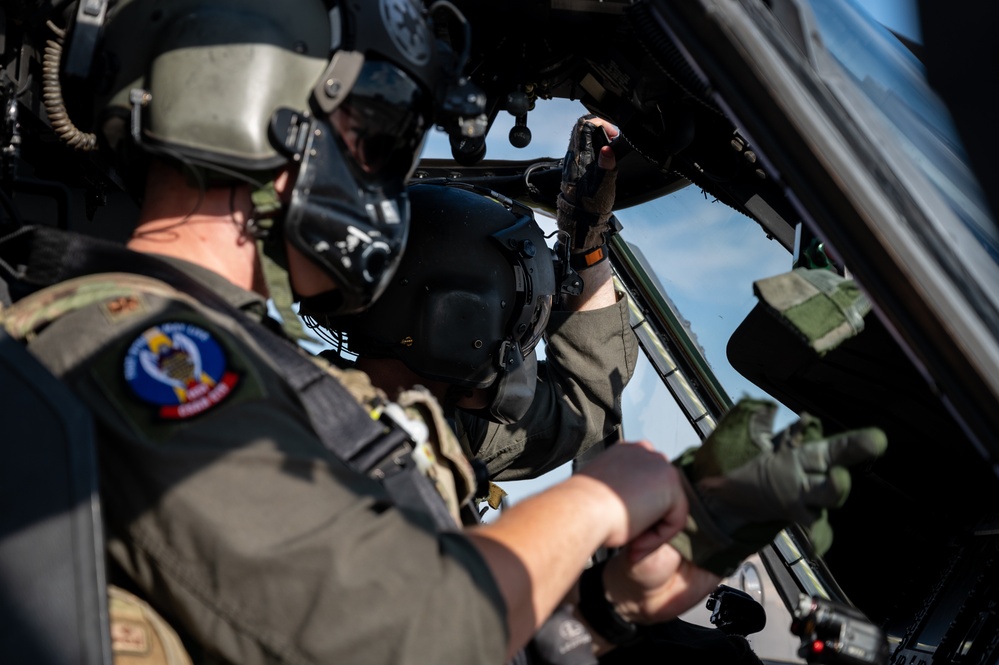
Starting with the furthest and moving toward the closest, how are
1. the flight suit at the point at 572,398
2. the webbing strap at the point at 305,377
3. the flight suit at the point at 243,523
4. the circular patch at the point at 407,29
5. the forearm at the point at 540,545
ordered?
1. the flight suit at the point at 572,398
2. the circular patch at the point at 407,29
3. the webbing strap at the point at 305,377
4. the forearm at the point at 540,545
5. the flight suit at the point at 243,523

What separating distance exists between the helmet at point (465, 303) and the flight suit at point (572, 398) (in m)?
0.20

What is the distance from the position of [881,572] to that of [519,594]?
1270mm

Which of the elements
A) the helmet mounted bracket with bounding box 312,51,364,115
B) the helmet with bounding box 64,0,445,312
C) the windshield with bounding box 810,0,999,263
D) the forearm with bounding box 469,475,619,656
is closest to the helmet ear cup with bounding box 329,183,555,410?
the helmet with bounding box 64,0,445,312

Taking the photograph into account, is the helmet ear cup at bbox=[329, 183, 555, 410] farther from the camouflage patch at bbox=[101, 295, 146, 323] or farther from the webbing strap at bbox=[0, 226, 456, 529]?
the camouflage patch at bbox=[101, 295, 146, 323]

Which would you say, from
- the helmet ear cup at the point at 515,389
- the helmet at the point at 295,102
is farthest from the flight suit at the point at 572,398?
the helmet at the point at 295,102

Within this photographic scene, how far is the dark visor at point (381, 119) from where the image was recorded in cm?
156

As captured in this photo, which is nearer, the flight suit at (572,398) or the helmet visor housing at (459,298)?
the helmet visor housing at (459,298)

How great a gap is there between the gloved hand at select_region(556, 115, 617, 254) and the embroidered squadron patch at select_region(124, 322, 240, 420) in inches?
64.1

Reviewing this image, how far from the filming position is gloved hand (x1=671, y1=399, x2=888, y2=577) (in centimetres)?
123

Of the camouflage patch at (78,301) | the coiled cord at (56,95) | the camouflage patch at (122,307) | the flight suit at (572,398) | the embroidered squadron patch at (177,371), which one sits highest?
the coiled cord at (56,95)

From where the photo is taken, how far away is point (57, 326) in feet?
4.03

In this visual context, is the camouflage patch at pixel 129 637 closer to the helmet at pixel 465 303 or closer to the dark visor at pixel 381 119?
the dark visor at pixel 381 119

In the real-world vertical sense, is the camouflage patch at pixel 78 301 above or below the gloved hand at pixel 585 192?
above

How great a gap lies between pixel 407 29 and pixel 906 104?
83 cm
